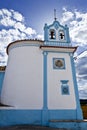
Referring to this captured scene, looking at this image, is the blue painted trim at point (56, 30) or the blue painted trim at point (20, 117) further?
the blue painted trim at point (56, 30)

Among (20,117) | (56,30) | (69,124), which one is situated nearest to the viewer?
(69,124)

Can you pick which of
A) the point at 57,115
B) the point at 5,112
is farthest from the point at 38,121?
the point at 5,112

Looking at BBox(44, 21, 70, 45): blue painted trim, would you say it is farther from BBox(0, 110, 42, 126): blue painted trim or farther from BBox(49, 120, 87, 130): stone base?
BBox(49, 120, 87, 130): stone base

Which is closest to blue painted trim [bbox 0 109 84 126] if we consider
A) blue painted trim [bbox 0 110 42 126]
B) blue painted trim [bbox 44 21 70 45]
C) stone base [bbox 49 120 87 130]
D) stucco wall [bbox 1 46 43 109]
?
blue painted trim [bbox 0 110 42 126]

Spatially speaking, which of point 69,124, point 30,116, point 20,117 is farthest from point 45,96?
point 69,124

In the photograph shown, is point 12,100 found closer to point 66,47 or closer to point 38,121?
point 38,121

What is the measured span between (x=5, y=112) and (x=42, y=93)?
293cm

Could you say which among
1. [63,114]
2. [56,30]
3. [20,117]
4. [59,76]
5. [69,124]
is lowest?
[69,124]

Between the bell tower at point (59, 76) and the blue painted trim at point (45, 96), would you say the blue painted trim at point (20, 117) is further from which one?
the bell tower at point (59, 76)

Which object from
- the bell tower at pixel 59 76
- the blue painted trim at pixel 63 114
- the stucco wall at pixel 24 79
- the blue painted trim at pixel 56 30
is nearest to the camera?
the blue painted trim at pixel 63 114

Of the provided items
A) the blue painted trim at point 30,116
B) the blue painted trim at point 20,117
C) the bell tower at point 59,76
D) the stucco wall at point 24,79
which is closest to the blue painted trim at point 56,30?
the bell tower at point 59,76

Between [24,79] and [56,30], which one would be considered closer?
[24,79]

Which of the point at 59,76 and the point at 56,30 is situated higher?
the point at 56,30

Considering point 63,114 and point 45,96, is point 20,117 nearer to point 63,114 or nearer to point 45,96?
point 45,96
